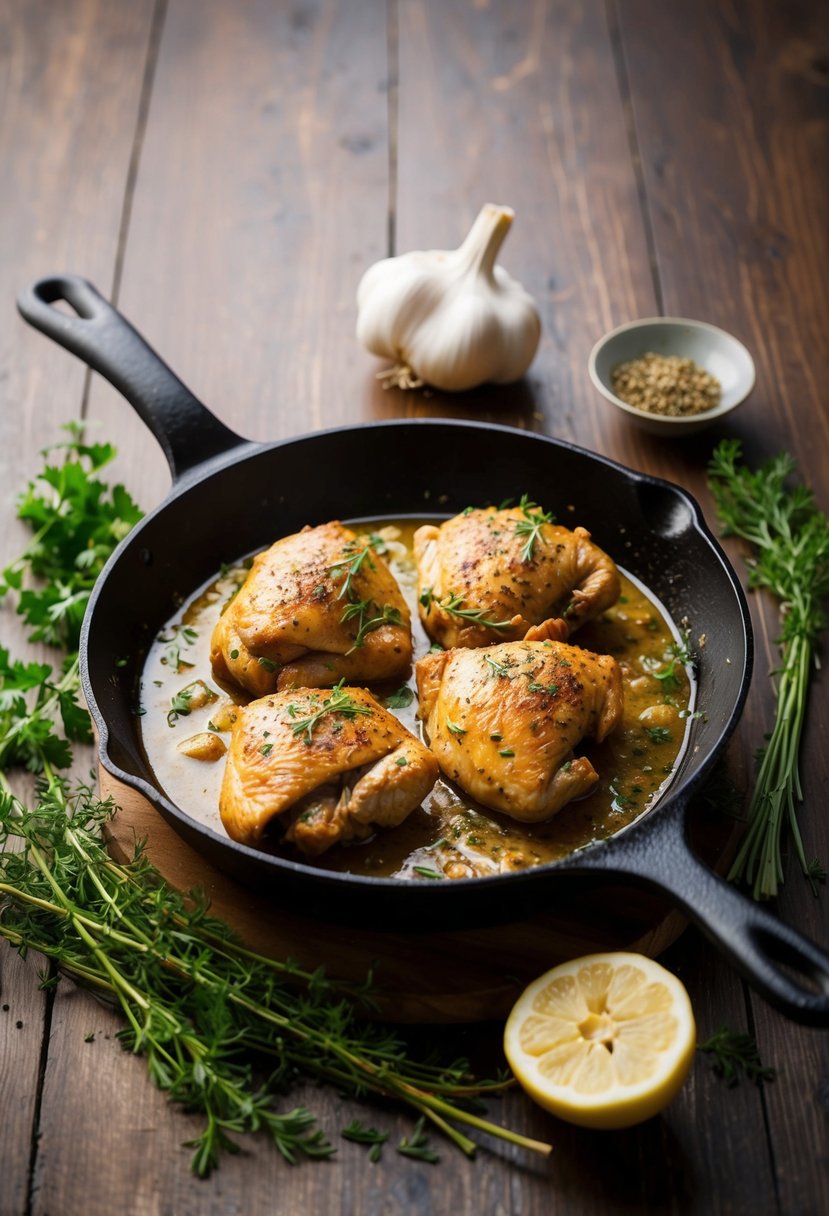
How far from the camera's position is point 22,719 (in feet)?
11.1

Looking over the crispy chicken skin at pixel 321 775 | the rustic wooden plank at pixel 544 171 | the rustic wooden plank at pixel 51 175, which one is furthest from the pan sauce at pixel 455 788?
the rustic wooden plank at pixel 544 171

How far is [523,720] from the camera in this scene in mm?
2951

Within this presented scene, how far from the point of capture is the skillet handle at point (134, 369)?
3.64 metres

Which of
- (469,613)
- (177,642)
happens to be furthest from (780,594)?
(177,642)

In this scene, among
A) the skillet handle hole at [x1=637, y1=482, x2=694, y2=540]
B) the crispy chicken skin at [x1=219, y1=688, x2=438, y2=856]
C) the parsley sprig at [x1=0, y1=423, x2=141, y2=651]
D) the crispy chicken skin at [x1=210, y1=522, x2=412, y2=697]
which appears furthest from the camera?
the parsley sprig at [x1=0, y1=423, x2=141, y2=651]

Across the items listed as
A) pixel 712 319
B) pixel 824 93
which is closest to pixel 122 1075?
pixel 712 319

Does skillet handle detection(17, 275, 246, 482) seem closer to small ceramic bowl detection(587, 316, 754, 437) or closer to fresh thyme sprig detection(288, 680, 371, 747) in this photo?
fresh thyme sprig detection(288, 680, 371, 747)

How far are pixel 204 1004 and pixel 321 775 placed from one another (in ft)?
1.89

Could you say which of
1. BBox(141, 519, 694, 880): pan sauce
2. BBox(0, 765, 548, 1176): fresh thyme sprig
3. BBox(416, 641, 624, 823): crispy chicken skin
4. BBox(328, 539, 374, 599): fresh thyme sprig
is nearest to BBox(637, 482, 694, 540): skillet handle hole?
BBox(141, 519, 694, 880): pan sauce

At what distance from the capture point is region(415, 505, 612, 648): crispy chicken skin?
3.33 m

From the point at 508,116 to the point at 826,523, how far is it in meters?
2.69

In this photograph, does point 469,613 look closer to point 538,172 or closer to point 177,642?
point 177,642

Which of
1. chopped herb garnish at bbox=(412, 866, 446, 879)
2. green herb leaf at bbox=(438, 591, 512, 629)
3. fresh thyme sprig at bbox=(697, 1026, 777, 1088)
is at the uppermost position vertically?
green herb leaf at bbox=(438, 591, 512, 629)

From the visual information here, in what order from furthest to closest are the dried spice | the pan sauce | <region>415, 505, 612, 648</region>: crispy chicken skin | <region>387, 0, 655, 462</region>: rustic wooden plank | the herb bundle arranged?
<region>387, 0, 655, 462</region>: rustic wooden plank → the dried spice → <region>415, 505, 612, 648</region>: crispy chicken skin → the pan sauce → the herb bundle
